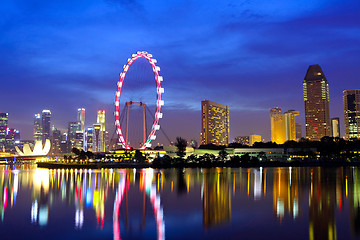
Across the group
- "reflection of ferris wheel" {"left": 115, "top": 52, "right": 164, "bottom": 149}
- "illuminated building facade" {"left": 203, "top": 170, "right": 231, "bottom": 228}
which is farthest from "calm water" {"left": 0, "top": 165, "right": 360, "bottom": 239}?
"reflection of ferris wheel" {"left": 115, "top": 52, "right": 164, "bottom": 149}

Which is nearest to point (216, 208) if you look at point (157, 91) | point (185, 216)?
point (185, 216)

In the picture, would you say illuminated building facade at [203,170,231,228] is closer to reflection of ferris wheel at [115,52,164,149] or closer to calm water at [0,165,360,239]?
calm water at [0,165,360,239]

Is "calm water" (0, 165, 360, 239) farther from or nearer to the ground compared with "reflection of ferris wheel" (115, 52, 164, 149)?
nearer to the ground

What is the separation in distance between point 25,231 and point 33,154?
561ft

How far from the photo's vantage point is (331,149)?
397 feet

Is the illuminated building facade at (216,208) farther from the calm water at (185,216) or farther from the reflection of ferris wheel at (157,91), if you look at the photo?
the reflection of ferris wheel at (157,91)

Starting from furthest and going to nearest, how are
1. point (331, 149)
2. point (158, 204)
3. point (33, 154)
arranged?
1. point (33, 154)
2. point (331, 149)
3. point (158, 204)

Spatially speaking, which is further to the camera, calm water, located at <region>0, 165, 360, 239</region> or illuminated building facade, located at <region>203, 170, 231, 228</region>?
illuminated building facade, located at <region>203, 170, 231, 228</region>

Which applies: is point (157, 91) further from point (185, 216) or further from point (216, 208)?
point (185, 216)

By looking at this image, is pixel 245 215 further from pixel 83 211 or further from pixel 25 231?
pixel 25 231

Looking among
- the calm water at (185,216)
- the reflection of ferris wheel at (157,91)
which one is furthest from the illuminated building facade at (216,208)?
the reflection of ferris wheel at (157,91)

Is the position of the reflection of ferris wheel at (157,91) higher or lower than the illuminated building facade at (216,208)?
higher

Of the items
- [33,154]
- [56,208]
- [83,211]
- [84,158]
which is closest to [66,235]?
[83,211]

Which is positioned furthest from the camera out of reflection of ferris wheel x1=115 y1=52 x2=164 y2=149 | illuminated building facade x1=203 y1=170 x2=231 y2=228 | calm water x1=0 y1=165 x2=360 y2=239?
reflection of ferris wheel x1=115 y1=52 x2=164 y2=149
